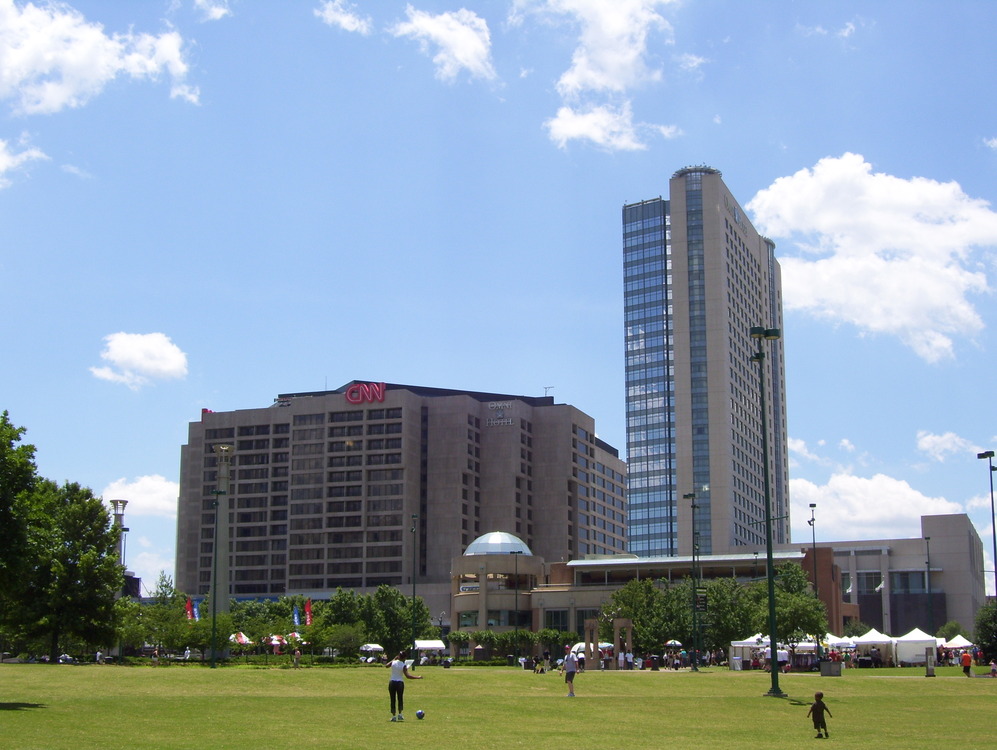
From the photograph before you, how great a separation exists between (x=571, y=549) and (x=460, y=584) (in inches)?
2696

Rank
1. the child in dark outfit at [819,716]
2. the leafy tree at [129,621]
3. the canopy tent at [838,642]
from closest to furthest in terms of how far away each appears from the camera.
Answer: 1. the child in dark outfit at [819,716]
2. the leafy tree at [129,621]
3. the canopy tent at [838,642]

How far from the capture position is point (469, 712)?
103 feet

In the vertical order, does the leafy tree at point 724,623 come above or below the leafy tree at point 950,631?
above

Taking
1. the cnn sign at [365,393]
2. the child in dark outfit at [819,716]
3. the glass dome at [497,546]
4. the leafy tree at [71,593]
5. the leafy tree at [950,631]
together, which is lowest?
the leafy tree at [950,631]

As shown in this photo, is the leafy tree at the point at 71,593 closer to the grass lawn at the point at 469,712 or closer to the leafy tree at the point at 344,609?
the grass lawn at the point at 469,712

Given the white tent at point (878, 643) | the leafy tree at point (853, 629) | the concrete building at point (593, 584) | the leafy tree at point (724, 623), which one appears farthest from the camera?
the leafy tree at point (853, 629)

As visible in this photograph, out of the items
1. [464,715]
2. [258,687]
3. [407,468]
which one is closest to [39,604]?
[258,687]

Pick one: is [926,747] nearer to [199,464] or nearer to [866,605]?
[866,605]

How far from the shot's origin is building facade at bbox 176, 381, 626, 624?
175 meters

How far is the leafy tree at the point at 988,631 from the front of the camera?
214 feet

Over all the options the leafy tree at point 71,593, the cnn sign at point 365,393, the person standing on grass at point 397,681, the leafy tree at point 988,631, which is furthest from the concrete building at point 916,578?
the person standing on grass at point 397,681

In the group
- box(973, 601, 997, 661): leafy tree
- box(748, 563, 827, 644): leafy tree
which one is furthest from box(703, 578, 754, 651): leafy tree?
box(973, 601, 997, 661): leafy tree

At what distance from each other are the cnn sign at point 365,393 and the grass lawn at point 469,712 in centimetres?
12843

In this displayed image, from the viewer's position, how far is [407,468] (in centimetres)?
17475
